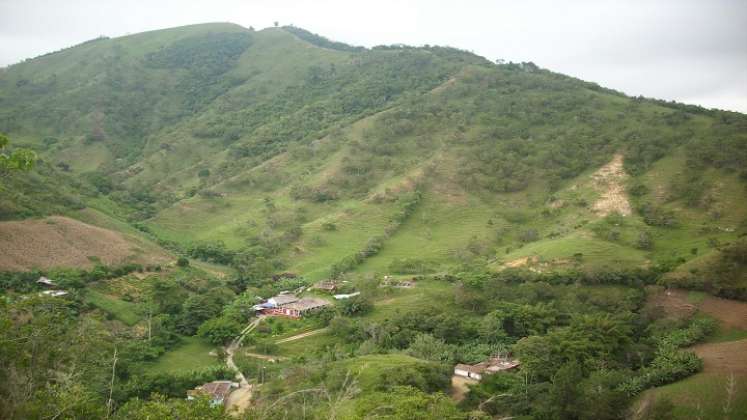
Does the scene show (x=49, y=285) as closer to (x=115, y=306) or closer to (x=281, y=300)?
(x=115, y=306)

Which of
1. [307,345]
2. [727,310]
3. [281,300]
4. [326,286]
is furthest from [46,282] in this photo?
[727,310]

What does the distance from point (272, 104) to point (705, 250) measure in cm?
7344

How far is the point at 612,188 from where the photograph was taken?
193ft

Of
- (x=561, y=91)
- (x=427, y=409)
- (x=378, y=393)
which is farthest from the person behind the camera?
(x=561, y=91)

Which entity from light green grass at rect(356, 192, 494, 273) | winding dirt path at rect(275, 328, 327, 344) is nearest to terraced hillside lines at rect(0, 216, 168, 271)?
winding dirt path at rect(275, 328, 327, 344)

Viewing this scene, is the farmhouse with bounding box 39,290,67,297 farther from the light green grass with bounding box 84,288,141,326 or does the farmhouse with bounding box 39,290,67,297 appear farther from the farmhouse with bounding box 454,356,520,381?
the farmhouse with bounding box 454,356,520,381

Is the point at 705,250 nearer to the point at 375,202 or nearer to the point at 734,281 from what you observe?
the point at 734,281

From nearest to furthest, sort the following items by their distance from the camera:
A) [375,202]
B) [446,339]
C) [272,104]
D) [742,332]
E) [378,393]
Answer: [378,393]
[742,332]
[446,339]
[375,202]
[272,104]

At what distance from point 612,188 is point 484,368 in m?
34.2

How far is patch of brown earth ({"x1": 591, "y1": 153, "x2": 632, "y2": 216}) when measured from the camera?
55.0m

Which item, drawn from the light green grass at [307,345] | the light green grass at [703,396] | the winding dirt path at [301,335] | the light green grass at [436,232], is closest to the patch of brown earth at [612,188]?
the light green grass at [436,232]

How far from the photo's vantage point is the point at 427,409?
2155 cm

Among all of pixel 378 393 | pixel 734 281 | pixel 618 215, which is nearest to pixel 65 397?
pixel 378 393

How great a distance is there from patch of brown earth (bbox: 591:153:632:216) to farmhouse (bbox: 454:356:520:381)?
26873mm
